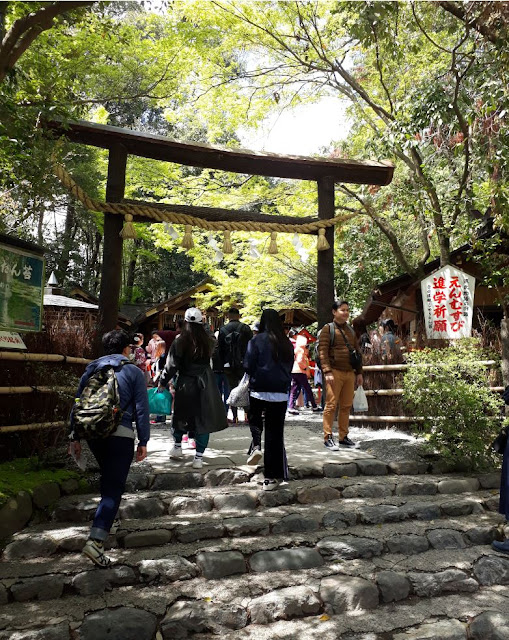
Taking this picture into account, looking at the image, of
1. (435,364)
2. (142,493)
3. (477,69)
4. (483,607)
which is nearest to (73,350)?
(142,493)

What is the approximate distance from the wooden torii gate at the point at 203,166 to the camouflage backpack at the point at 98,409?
3713mm

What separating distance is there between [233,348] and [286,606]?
18.7 ft

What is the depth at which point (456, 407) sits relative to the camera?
22.4ft

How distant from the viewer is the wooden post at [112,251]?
8.10 metres

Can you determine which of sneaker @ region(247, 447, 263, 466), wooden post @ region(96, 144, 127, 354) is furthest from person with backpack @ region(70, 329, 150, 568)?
wooden post @ region(96, 144, 127, 354)

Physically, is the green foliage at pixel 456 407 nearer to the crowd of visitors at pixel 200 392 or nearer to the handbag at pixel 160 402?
the crowd of visitors at pixel 200 392

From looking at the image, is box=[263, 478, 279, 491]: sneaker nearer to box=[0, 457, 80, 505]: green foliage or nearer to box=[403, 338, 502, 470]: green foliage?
box=[0, 457, 80, 505]: green foliage

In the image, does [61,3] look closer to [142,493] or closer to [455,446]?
[142,493]

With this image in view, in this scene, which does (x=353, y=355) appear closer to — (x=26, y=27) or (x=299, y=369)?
(x=299, y=369)

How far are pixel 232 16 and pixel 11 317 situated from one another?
28.6 feet

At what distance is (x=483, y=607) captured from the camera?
397 centimetres

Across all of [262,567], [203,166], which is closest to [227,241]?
[203,166]

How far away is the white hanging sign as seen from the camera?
30.2 feet

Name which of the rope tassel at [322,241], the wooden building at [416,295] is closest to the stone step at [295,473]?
the rope tassel at [322,241]
